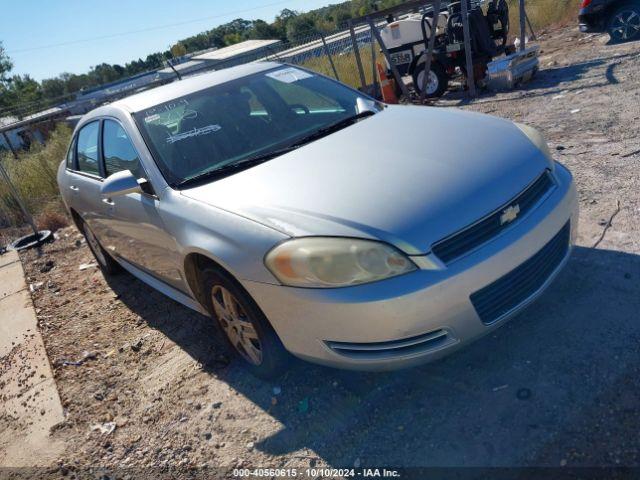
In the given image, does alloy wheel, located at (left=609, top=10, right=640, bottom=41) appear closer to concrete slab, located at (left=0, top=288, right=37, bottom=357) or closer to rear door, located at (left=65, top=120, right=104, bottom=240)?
rear door, located at (left=65, top=120, right=104, bottom=240)

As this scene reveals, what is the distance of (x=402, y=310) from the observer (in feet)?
7.53

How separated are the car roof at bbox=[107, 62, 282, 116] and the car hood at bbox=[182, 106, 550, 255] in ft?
3.55

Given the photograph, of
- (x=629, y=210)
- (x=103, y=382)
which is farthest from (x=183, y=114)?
(x=629, y=210)

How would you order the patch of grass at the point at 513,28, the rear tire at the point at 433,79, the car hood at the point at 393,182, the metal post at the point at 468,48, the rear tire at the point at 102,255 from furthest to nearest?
the patch of grass at the point at 513,28 < the rear tire at the point at 433,79 < the metal post at the point at 468,48 < the rear tire at the point at 102,255 < the car hood at the point at 393,182

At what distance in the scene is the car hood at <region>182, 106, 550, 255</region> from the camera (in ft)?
7.89

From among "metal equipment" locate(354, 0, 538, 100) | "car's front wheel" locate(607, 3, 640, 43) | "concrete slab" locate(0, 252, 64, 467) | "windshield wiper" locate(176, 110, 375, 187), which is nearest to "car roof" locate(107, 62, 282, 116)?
"windshield wiper" locate(176, 110, 375, 187)

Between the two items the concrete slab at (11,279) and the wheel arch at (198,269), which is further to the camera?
the concrete slab at (11,279)

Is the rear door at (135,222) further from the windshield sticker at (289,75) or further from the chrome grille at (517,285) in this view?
the chrome grille at (517,285)

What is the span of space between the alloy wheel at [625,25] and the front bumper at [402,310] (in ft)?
30.9

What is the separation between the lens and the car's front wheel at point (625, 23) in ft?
32.2

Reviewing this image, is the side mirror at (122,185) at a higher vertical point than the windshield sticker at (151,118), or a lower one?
lower

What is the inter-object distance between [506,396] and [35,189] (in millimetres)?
10499

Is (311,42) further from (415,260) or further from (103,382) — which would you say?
(415,260)

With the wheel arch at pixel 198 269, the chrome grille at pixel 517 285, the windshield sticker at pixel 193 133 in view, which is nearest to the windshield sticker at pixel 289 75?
the windshield sticker at pixel 193 133
